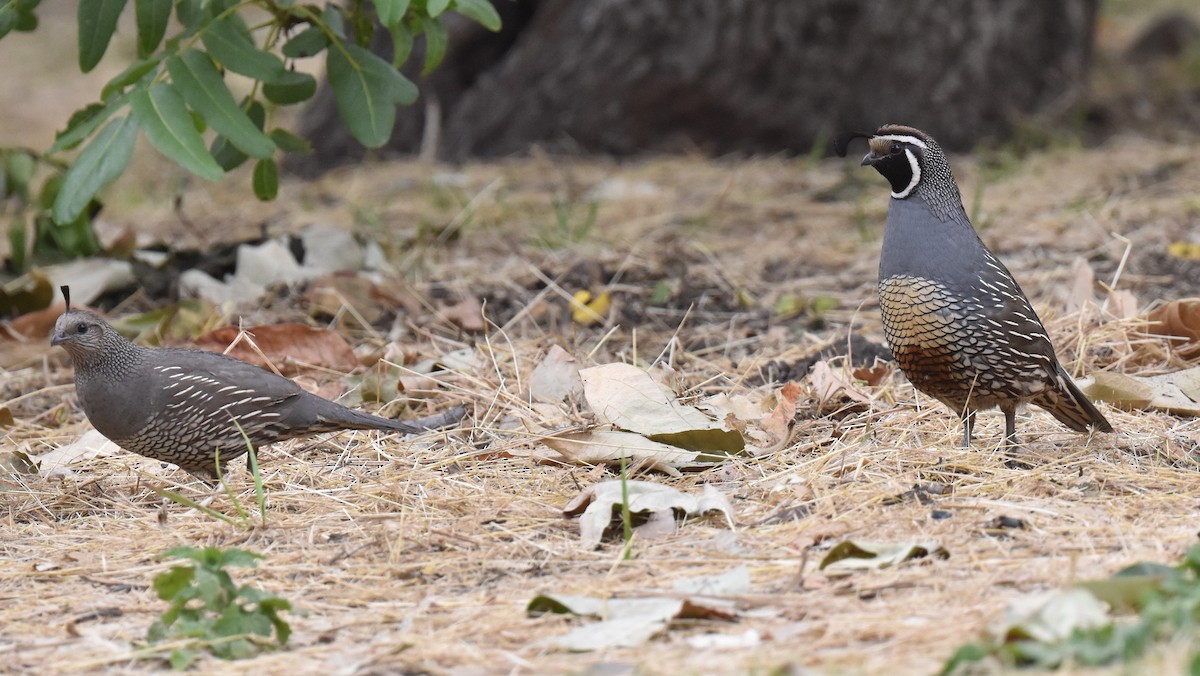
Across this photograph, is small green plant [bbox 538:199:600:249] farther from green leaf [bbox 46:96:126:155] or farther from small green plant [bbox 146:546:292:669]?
small green plant [bbox 146:546:292:669]

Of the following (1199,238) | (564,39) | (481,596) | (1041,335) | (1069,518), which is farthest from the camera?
(564,39)

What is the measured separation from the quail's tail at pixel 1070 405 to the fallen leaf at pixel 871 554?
1.20 meters

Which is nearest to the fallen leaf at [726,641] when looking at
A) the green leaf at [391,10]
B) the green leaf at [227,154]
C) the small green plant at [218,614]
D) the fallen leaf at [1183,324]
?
the small green plant at [218,614]

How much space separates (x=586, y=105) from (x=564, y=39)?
1.62ft

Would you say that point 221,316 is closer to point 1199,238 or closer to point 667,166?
→ point 667,166

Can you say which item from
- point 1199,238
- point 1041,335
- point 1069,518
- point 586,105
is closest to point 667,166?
point 586,105

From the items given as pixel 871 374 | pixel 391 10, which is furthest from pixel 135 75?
pixel 871 374

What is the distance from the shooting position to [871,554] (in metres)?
3.32

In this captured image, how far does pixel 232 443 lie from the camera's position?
15.1ft

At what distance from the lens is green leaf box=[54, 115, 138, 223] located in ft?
15.4

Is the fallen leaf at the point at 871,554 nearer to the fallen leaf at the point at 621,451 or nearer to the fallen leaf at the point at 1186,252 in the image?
the fallen leaf at the point at 621,451

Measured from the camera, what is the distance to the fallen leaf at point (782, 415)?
452 cm

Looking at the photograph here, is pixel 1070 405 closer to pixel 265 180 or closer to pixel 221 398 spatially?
pixel 221 398

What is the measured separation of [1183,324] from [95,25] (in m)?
4.29
